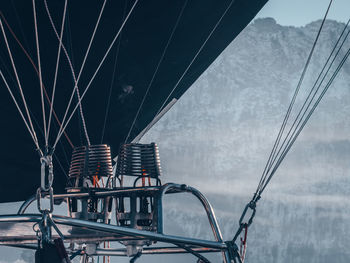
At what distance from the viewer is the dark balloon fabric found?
4500mm

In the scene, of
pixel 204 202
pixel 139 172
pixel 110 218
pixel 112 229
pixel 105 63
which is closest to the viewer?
pixel 112 229

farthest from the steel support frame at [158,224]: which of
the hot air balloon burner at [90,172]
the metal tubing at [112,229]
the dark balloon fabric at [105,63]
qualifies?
the dark balloon fabric at [105,63]

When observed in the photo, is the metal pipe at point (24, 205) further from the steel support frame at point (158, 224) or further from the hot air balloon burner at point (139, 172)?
the hot air balloon burner at point (139, 172)

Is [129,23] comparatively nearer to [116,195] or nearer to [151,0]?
[151,0]

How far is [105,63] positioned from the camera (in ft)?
16.7

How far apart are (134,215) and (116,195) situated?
7.0 inches

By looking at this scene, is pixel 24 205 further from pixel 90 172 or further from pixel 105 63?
pixel 105 63

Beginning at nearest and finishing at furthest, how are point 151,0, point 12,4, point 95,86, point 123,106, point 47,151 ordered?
point 47,151
point 12,4
point 151,0
point 95,86
point 123,106

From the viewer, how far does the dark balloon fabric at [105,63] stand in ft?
14.8

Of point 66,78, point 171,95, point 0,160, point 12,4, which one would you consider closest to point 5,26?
point 12,4

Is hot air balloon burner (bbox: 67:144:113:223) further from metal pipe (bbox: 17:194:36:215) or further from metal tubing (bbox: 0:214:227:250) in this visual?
metal tubing (bbox: 0:214:227:250)

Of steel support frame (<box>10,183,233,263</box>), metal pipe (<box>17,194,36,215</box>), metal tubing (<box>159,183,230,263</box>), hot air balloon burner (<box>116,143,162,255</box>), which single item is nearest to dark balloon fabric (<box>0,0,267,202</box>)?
hot air balloon burner (<box>116,143,162,255</box>)

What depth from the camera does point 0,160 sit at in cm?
537

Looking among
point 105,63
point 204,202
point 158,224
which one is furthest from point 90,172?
point 105,63
